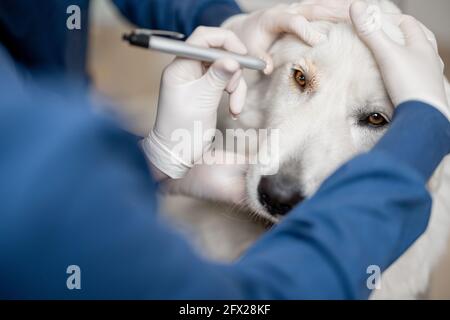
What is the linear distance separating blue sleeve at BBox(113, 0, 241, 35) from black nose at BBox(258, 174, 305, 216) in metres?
0.49

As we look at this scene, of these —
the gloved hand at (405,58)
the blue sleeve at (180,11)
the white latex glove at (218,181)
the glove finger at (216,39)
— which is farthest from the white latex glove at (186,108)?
the blue sleeve at (180,11)

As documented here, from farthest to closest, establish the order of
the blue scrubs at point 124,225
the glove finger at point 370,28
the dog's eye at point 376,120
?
A: the dog's eye at point 376,120 → the glove finger at point 370,28 → the blue scrubs at point 124,225

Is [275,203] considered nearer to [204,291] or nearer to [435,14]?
[204,291]

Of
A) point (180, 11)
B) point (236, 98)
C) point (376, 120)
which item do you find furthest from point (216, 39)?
point (180, 11)

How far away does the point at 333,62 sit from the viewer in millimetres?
904

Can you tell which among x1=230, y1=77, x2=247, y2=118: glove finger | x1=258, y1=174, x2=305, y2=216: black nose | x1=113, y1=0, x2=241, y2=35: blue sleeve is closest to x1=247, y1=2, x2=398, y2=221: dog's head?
x1=258, y1=174, x2=305, y2=216: black nose

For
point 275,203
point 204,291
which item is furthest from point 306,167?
point 204,291

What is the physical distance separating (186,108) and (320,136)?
0.26 metres

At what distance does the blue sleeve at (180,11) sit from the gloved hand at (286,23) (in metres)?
0.17

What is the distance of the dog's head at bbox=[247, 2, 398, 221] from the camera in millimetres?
830

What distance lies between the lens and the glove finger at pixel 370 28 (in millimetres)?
790

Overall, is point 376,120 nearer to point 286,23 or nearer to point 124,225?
point 286,23

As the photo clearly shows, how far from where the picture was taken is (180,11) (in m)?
1.20

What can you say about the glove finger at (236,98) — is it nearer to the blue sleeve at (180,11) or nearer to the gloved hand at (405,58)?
the gloved hand at (405,58)
